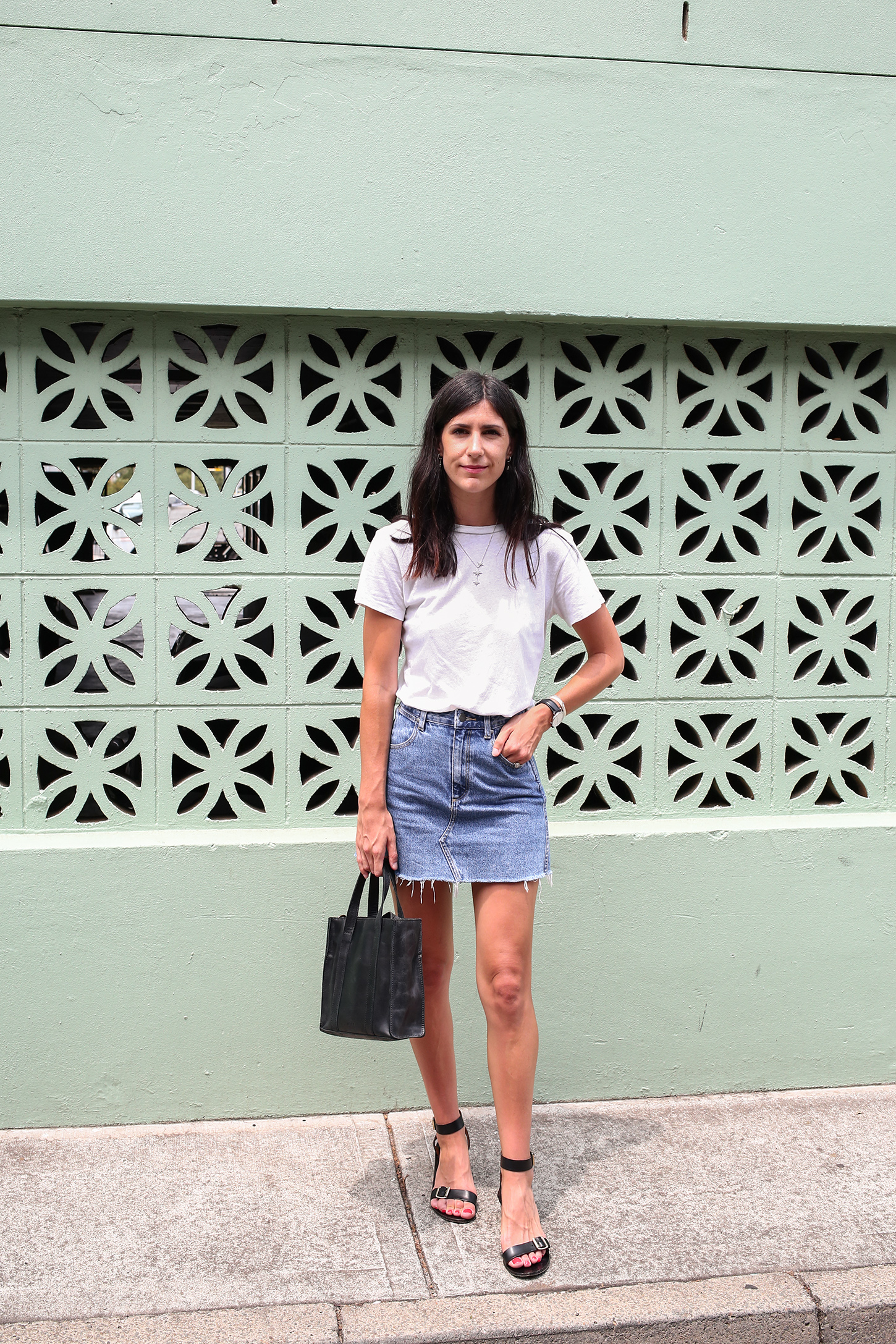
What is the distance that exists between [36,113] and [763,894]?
320 cm

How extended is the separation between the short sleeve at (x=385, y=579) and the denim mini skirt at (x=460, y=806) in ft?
0.90

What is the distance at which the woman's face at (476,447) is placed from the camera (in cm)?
299

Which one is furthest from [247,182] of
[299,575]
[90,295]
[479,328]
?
[299,575]

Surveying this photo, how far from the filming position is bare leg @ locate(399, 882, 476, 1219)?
321cm

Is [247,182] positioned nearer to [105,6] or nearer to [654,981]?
[105,6]

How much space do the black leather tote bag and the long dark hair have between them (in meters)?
0.87

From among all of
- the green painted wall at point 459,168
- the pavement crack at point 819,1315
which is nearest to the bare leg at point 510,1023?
the pavement crack at point 819,1315

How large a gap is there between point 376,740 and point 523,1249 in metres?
1.27

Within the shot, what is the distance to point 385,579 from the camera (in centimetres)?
309

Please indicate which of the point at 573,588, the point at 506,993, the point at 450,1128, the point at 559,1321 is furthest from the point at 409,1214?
the point at 573,588

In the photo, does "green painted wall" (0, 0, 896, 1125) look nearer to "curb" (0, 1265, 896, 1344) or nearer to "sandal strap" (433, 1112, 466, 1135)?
"sandal strap" (433, 1112, 466, 1135)

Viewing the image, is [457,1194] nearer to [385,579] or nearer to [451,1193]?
[451,1193]

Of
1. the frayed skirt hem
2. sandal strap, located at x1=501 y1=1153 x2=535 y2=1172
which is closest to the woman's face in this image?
the frayed skirt hem

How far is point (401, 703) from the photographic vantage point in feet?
10.3
